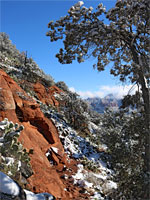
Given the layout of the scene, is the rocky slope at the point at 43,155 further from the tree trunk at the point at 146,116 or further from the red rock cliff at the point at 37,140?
the tree trunk at the point at 146,116

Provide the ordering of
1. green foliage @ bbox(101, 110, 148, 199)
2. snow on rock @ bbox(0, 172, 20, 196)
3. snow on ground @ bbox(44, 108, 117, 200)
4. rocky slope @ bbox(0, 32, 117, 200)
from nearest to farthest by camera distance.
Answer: snow on rock @ bbox(0, 172, 20, 196), green foliage @ bbox(101, 110, 148, 199), rocky slope @ bbox(0, 32, 117, 200), snow on ground @ bbox(44, 108, 117, 200)

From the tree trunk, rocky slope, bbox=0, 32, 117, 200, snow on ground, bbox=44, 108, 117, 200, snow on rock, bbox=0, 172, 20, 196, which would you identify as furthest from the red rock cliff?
the tree trunk

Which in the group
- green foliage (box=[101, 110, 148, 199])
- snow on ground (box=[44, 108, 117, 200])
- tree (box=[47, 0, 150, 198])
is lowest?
snow on ground (box=[44, 108, 117, 200])

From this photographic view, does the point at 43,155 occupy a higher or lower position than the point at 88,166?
higher

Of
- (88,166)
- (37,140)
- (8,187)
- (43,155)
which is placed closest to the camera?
(8,187)

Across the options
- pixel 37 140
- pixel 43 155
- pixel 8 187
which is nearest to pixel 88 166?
pixel 43 155

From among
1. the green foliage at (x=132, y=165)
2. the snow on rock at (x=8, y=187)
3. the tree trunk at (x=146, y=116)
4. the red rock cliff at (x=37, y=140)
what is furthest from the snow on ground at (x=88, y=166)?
the snow on rock at (x=8, y=187)

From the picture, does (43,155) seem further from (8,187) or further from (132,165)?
(8,187)

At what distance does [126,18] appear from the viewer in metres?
4.66

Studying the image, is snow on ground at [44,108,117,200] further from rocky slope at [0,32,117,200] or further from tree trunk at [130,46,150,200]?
tree trunk at [130,46,150,200]

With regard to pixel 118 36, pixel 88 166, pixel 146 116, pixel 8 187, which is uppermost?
pixel 118 36

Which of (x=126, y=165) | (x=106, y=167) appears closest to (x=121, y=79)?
(x=126, y=165)

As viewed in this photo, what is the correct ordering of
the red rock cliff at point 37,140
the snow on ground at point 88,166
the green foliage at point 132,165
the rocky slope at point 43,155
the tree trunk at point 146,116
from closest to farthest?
the green foliage at point 132,165 → the tree trunk at point 146,116 → the rocky slope at point 43,155 → the red rock cliff at point 37,140 → the snow on ground at point 88,166

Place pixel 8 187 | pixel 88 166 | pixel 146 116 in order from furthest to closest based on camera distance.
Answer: pixel 88 166
pixel 146 116
pixel 8 187
